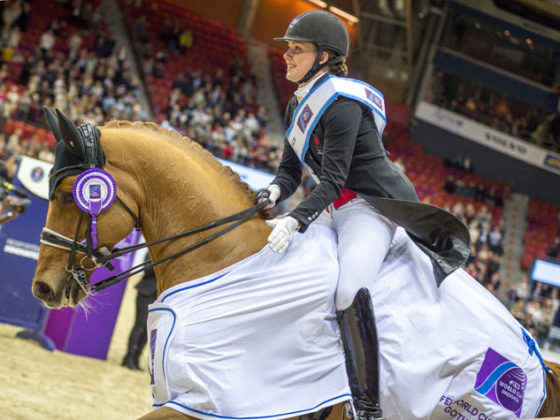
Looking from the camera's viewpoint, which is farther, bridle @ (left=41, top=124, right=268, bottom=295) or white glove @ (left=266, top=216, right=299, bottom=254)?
bridle @ (left=41, top=124, right=268, bottom=295)

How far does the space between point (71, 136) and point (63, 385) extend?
4184 millimetres

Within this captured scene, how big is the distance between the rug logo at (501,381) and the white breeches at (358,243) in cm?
78

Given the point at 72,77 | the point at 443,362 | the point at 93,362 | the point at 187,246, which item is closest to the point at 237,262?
the point at 187,246

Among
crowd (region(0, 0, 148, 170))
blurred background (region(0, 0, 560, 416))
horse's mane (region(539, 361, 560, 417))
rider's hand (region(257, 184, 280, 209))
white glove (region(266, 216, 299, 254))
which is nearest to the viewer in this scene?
white glove (region(266, 216, 299, 254))

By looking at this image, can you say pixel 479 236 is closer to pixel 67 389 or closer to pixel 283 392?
pixel 67 389

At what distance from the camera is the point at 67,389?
20.3 ft

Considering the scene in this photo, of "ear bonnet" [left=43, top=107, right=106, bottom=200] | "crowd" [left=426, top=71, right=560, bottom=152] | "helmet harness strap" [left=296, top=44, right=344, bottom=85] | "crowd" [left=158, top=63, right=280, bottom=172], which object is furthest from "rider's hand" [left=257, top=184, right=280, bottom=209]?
"crowd" [left=426, top=71, right=560, bottom=152]

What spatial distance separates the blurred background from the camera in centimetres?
1703

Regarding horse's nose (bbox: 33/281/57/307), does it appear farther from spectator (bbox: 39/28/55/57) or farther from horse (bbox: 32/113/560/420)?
spectator (bbox: 39/28/55/57)

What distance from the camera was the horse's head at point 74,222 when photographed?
9.55 feet

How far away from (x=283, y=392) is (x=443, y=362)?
82 cm

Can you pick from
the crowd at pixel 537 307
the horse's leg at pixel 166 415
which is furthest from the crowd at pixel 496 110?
the horse's leg at pixel 166 415

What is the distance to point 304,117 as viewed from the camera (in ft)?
10.6

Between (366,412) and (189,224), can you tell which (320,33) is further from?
(366,412)
